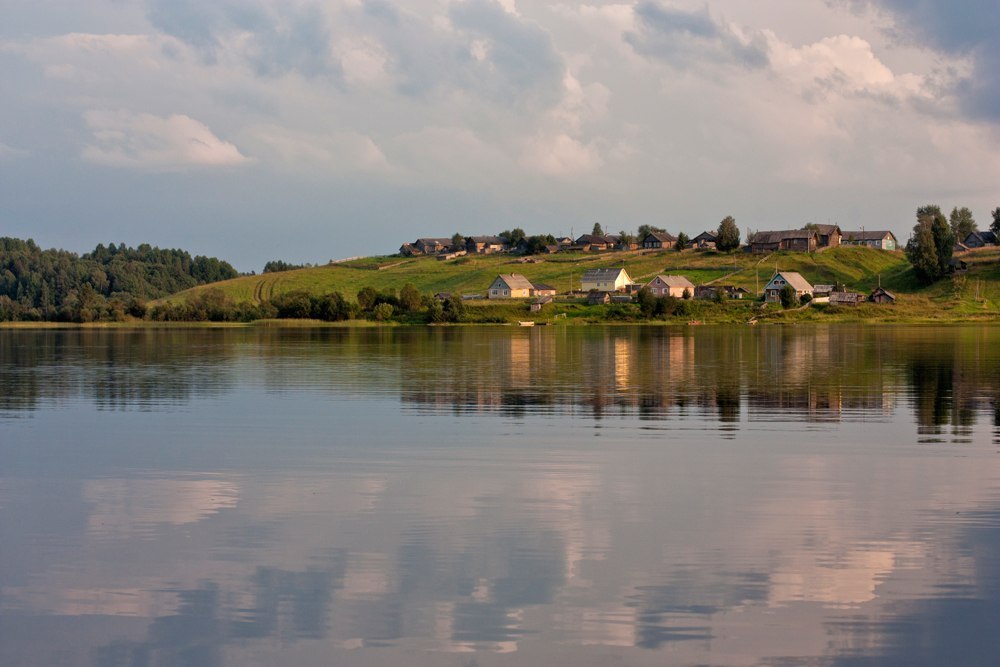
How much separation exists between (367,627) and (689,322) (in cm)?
13448

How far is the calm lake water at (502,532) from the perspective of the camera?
12773 mm

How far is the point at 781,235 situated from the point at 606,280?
45694 mm

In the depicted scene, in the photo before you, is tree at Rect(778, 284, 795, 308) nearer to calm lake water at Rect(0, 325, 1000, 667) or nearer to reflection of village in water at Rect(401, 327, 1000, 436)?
reflection of village in water at Rect(401, 327, 1000, 436)

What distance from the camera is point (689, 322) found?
144 meters

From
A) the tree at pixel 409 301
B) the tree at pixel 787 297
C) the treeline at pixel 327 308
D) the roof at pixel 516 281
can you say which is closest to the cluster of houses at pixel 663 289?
the roof at pixel 516 281

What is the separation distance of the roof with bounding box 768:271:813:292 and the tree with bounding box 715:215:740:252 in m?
31.8

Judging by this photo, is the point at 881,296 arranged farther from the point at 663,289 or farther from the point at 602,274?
the point at 602,274

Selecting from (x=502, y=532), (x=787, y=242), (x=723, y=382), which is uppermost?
(x=787, y=242)

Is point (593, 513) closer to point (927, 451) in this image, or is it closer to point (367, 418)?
point (927, 451)

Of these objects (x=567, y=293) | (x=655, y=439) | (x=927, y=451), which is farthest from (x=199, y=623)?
(x=567, y=293)

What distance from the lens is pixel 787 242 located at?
195250 mm

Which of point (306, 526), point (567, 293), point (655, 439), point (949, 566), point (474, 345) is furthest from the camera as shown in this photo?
point (567, 293)

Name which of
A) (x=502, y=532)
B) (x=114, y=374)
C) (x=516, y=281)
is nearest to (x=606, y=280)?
(x=516, y=281)

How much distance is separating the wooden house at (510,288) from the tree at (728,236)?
1774 inches
